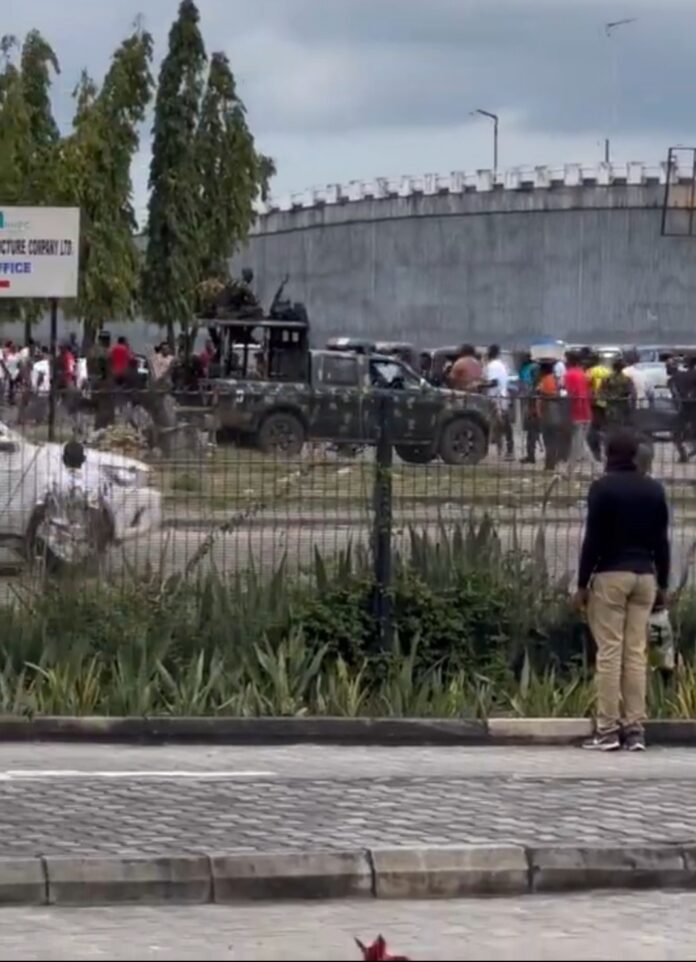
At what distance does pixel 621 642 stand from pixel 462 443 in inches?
68.1

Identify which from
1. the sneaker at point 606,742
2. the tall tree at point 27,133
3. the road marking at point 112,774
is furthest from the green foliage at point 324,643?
the tall tree at point 27,133

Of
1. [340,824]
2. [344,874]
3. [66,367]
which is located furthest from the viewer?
[66,367]

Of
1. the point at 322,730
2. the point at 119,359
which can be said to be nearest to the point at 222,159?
the point at 119,359

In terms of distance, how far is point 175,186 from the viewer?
1826 inches

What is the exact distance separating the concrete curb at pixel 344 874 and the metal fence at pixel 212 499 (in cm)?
410

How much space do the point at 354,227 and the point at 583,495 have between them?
6634cm

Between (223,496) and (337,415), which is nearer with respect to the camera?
(223,496)

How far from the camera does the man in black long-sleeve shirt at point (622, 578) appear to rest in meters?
11.6

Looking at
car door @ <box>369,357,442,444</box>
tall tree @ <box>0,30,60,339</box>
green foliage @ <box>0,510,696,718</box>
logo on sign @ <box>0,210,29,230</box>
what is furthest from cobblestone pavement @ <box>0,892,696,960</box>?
tall tree @ <box>0,30,60,339</box>

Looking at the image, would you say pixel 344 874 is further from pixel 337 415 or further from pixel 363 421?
pixel 337 415

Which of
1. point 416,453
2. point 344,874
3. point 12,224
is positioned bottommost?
point 344,874

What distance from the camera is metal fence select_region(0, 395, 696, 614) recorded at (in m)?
12.4

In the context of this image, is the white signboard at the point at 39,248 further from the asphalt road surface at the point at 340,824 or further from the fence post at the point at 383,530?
the asphalt road surface at the point at 340,824

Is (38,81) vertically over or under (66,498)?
over
